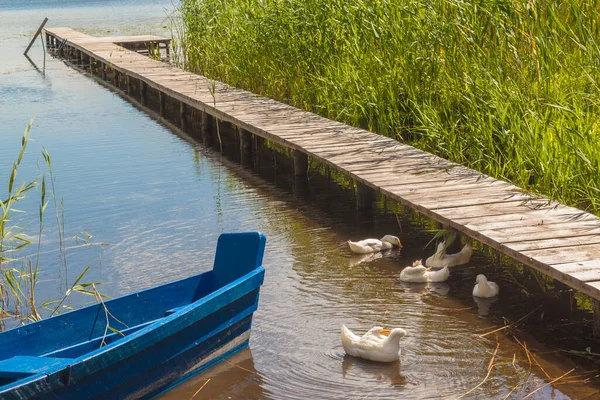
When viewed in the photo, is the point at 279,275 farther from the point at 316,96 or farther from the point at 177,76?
the point at 177,76

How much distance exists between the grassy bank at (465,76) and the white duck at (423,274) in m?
1.01

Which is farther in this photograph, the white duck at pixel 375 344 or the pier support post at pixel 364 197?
the pier support post at pixel 364 197

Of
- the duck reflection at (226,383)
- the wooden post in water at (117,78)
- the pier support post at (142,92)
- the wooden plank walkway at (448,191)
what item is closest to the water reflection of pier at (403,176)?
the wooden plank walkway at (448,191)

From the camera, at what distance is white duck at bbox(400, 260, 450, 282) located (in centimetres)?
634

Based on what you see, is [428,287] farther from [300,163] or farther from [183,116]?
[183,116]

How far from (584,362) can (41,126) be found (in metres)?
10.8

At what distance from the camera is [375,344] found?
16.8 feet

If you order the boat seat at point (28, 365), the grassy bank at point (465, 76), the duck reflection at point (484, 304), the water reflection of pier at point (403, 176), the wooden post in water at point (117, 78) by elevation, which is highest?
the grassy bank at point (465, 76)

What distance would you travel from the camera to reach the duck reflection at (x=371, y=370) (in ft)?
16.3

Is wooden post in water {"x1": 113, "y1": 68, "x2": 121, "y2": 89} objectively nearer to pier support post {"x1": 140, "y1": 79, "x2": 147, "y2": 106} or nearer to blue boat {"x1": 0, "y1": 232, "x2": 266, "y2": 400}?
pier support post {"x1": 140, "y1": 79, "x2": 147, "y2": 106}

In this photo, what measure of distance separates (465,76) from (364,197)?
4.65ft

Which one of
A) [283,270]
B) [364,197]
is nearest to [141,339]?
[283,270]

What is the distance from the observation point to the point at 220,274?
5.67 m

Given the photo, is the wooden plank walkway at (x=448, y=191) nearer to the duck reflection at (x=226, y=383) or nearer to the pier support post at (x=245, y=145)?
the pier support post at (x=245, y=145)
